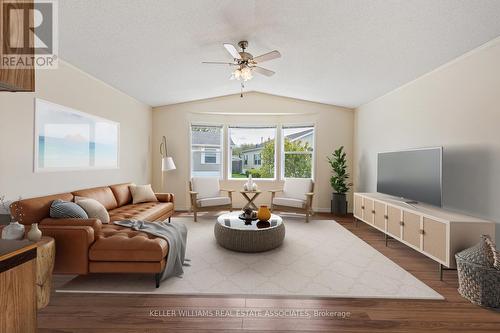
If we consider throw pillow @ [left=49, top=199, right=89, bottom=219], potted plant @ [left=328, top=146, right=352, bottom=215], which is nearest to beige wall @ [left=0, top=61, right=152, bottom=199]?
throw pillow @ [left=49, top=199, right=89, bottom=219]

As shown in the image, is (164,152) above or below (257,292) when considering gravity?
above

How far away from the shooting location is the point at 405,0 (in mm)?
2332

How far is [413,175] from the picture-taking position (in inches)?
139

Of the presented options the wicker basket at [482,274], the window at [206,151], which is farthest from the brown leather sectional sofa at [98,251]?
Result: the window at [206,151]

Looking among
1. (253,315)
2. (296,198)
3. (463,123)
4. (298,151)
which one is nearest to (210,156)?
(298,151)

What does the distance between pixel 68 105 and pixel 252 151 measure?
4.23m

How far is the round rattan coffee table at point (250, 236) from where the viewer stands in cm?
328

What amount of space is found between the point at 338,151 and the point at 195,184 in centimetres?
350

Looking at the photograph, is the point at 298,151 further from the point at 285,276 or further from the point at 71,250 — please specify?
A: the point at 71,250

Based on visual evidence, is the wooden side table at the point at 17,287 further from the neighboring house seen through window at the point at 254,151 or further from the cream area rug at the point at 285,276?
the neighboring house seen through window at the point at 254,151

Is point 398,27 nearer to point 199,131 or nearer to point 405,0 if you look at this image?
point 405,0

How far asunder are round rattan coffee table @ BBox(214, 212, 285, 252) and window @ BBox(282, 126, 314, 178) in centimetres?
321

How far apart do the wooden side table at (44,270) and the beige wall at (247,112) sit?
421cm

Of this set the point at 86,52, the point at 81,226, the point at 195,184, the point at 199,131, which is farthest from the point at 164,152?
the point at 81,226
